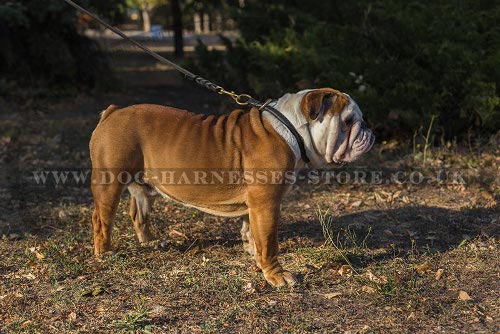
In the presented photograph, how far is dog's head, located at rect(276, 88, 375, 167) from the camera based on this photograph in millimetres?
4391

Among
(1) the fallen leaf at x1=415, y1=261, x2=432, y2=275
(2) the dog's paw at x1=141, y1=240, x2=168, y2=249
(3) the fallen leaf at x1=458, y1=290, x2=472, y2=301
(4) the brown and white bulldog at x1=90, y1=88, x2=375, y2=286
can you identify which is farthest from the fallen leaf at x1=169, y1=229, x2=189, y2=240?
(3) the fallen leaf at x1=458, y1=290, x2=472, y2=301

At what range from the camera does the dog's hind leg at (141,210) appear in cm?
525

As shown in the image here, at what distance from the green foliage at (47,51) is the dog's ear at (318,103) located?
29.0ft

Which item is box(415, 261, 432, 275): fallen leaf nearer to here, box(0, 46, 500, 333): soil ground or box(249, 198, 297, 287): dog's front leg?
box(0, 46, 500, 333): soil ground

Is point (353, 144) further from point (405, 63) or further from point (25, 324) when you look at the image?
point (405, 63)

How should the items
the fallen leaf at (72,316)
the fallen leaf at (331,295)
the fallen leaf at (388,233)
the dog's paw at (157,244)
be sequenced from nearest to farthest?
the fallen leaf at (72,316) < the fallen leaf at (331,295) < the dog's paw at (157,244) < the fallen leaf at (388,233)

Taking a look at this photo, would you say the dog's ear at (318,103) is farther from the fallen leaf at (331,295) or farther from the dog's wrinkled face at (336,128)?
the fallen leaf at (331,295)

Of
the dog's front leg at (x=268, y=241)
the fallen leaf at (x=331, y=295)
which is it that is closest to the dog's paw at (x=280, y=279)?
the dog's front leg at (x=268, y=241)

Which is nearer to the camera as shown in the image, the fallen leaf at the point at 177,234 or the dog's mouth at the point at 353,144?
the dog's mouth at the point at 353,144

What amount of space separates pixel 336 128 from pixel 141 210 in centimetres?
198

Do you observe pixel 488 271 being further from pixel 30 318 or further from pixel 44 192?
pixel 44 192

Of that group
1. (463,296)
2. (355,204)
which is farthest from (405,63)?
(463,296)

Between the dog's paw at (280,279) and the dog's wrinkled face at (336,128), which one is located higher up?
the dog's wrinkled face at (336,128)

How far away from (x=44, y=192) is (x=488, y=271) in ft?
16.5
